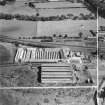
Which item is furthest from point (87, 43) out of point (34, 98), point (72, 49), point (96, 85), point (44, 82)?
point (34, 98)

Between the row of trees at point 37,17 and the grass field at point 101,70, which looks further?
the row of trees at point 37,17

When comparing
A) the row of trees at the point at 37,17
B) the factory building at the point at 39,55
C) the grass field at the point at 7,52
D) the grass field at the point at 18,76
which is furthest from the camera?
the row of trees at the point at 37,17

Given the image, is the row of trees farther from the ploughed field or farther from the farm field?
the farm field

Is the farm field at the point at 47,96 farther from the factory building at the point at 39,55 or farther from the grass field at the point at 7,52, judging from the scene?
the grass field at the point at 7,52

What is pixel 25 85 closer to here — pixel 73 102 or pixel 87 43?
pixel 73 102

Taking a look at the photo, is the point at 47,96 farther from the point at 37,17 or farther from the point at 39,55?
the point at 37,17

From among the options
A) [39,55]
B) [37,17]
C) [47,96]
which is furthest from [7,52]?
[47,96]

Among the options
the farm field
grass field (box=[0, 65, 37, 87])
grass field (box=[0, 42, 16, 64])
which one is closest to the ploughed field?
grass field (box=[0, 42, 16, 64])

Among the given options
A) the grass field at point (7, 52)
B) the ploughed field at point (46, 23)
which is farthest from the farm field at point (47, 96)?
the ploughed field at point (46, 23)

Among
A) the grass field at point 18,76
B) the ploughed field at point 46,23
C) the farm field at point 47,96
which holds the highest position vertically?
the ploughed field at point 46,23
